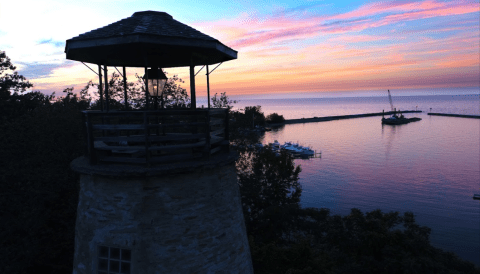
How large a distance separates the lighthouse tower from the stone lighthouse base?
2 centimetres

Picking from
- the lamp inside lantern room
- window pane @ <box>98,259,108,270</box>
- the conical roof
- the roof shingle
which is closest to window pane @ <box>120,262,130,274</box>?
window pane @ <box>98,259,108,270</box>

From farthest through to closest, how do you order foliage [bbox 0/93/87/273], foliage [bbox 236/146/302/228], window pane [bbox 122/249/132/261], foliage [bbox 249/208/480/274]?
foliage [bbox 236/146/302/228]
foliage [bbox 249/208/480/274]
foliage [bbox 0/93/87/273]
window pane [bbox 122/249/132/261]

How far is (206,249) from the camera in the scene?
5.59m

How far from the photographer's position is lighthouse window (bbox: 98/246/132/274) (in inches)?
211

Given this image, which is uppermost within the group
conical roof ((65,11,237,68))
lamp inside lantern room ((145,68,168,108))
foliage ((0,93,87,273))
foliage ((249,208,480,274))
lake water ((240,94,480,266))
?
conical roof ((65,11,237,68))

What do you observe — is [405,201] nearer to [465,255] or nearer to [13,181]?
[465,255]

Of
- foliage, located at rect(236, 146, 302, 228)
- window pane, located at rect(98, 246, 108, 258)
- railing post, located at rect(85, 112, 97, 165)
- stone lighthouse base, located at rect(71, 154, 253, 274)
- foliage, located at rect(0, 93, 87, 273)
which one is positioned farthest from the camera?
foliage, located at rect(236, 146, 302, 228)

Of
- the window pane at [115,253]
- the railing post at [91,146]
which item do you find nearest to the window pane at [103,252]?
the window pane at [115,253]

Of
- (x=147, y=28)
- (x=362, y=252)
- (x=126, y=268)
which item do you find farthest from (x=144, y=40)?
(x=362, y=252)

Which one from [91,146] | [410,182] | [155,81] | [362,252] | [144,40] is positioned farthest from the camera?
[410,182]

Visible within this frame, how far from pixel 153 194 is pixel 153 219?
429 mm

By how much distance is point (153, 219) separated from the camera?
16.9 feet

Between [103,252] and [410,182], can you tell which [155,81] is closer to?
[103,252]

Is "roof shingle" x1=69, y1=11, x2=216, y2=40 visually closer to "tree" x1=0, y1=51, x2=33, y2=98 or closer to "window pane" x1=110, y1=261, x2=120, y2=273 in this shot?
"window pane" x1=110, y1=261, x2=120, y2=273
